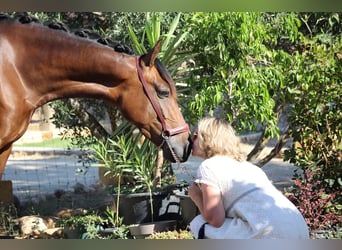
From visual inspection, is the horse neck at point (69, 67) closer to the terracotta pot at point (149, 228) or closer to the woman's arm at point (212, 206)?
the woman's arm at point (212, 206)

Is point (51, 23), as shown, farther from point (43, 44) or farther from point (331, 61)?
point (331, 61)

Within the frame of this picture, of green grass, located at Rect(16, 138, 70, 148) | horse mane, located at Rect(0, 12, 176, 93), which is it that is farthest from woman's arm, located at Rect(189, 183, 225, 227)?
green grass, located at Rect(16, 138, 70, 148)

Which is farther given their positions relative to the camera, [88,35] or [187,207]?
[187,207]

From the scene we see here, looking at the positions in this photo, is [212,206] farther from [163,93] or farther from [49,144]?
[49,144]

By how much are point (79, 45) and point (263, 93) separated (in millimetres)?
1861

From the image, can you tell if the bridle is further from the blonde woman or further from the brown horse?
the blonde woman

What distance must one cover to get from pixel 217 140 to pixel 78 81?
1.05 meters

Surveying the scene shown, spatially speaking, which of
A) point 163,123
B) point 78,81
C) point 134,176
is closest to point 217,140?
point 163,123

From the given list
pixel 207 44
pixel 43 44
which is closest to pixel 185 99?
pixel 207 44

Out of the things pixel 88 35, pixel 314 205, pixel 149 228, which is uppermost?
pixel 88 35

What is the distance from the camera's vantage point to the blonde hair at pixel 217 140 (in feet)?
8.94

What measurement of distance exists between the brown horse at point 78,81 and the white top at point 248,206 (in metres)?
0.80

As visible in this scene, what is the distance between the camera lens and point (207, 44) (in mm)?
4910

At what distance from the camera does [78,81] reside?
11.0 ft
